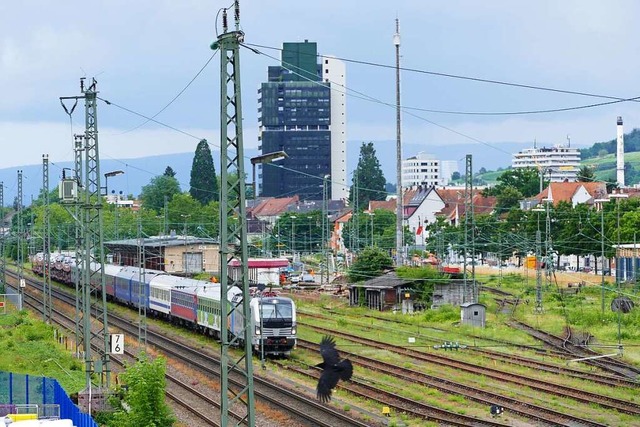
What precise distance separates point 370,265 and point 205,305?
26.4 meters

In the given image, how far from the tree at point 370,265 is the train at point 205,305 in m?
13.2

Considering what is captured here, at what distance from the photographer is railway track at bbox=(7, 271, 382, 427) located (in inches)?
1219

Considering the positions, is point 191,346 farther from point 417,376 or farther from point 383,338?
point 417,376

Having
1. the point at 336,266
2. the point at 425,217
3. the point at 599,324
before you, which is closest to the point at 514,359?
the point at 599,324

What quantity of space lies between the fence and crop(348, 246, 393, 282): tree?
46.5 metres

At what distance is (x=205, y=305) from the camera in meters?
54.0

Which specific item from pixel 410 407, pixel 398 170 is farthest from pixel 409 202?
pixel 410 407

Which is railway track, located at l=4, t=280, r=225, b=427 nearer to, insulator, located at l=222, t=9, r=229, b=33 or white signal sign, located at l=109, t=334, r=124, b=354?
white signal sign, located at l=109, t=334, r=124, b=354

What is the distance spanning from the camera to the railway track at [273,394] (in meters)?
31.0

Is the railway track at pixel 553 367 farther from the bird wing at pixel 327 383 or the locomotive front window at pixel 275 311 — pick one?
the bird wing at pixel 327 383

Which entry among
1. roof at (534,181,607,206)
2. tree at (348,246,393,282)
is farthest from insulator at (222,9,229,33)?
roof at (534,181,607,206)

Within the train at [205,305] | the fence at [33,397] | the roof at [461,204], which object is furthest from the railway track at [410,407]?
the roof at [461,204]

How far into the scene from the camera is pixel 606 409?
1286 inches

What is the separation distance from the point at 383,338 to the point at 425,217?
382 feet
